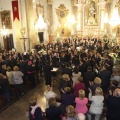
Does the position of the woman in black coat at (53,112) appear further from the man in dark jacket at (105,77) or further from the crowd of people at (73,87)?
the man in dark jacket at (105,77)

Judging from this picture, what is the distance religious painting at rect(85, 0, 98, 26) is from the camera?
75.7ft

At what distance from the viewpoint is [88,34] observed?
23469 mm

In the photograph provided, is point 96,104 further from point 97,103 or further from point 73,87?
point 73,87

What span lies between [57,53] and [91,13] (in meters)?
12.7

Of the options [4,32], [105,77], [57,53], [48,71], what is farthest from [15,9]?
[105,77]

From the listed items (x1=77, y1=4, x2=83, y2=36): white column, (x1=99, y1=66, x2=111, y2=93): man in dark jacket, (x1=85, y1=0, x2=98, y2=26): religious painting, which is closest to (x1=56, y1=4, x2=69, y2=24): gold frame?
(x1=77, y1=4, x2=83, y2=36): white column

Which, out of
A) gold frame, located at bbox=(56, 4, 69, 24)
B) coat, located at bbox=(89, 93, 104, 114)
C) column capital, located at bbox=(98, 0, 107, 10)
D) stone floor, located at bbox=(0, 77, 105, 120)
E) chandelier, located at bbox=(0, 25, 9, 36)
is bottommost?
stone floor, located at bbox=(0, 77, 105, 120)

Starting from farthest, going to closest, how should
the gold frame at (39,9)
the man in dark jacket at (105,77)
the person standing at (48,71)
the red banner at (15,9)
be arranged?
1. the gold frame at (39,9)
2. the red banner at (15,9)
3. the person standing at (48,71)
4. the man in dark jacket at (105,77)

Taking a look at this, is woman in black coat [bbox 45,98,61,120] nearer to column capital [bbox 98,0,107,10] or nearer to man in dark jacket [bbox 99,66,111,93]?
man in dark jacket [bbox 99,66,111,93]

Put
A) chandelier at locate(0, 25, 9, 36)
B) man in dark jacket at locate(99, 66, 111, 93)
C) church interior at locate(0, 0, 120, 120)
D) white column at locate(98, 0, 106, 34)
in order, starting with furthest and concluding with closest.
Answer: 1. white column at locate(98, 0, 106, 34)
2. chandelier at locate(0, 25, 9, 36)
3. man in dark jacket at locate(99, 66, 111, 93)
4. church interior at locate(0, 0, 120, 120)

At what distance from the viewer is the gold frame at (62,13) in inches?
941

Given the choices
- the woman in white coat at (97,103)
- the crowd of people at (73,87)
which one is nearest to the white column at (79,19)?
the crowd of people at (73,87)

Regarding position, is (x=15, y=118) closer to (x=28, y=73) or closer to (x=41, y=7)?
→ (x=28, y=73)

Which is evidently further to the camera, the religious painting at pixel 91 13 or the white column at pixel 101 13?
the religious painting at pixel 91 13
